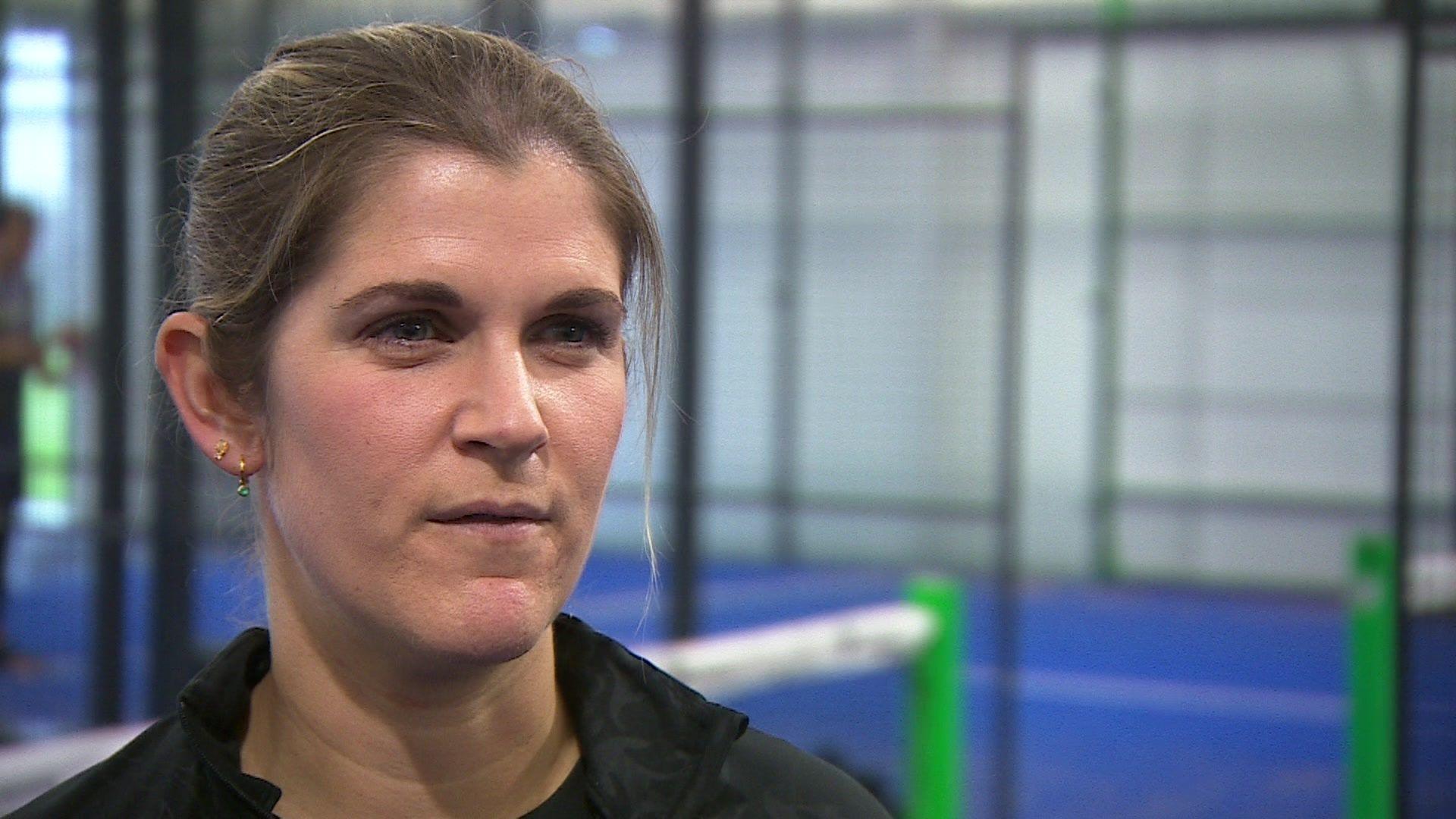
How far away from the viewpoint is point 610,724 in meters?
1.04

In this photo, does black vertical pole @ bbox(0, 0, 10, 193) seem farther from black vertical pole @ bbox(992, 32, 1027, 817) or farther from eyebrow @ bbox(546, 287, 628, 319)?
black vertical pole @ bbox(992, 32, 1027, 817)

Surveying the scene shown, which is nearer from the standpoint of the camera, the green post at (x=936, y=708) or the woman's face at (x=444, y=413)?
the woman's face at (x=444, y=413)

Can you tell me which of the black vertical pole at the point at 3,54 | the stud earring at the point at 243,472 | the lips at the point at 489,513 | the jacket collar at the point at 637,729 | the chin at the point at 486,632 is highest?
the black vertical pole at the point at 3,54

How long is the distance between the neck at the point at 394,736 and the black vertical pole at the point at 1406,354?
8.44 feet

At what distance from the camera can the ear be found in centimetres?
99

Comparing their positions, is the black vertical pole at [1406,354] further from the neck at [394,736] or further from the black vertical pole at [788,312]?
the neck at [394,736]

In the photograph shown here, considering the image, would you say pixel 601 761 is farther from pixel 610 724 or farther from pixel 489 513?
pixel 489 513

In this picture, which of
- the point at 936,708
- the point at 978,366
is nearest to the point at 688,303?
the point at 936,708

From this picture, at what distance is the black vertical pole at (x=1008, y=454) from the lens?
3787 mm

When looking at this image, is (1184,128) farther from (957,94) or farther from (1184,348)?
(957,94)

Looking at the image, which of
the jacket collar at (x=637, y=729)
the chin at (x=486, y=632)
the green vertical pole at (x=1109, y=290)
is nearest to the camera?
the chin at (x=486, y=632)

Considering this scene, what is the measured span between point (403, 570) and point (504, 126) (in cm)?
27

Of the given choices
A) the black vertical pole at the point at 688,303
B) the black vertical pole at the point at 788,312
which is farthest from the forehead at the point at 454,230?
the black vertical pole at the point at 788,312

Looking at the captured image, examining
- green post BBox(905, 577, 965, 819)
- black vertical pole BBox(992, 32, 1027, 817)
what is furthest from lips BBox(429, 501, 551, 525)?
black vertical pole BBox(992, 32, 1027, 817)
